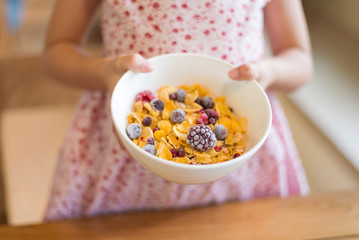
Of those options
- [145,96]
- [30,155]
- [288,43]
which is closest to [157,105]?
[145,96]

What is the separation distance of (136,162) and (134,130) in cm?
25

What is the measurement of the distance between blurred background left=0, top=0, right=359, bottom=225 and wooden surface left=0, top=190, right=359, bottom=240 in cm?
62

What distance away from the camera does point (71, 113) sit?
1.50 metres

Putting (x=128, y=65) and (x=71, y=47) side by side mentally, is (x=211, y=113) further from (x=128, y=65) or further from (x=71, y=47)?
(x=71, y=47)

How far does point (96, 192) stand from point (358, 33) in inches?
58.8

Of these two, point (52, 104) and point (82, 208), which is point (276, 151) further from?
point (52, 104)

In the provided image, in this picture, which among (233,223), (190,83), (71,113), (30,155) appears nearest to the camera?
(190,83)

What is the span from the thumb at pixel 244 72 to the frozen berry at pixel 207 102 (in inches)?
1.8

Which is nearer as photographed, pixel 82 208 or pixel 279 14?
pixel 279 14

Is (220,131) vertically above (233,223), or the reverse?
(220,131)

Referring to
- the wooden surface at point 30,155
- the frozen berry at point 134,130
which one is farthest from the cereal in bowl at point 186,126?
the wooden surface at point 30,155

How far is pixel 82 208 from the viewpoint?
834 mm

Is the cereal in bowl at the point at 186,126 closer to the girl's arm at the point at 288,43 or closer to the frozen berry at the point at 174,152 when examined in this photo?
the frozen berry at the point at 174,152

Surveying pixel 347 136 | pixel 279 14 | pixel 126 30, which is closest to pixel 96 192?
pixel 126 30
